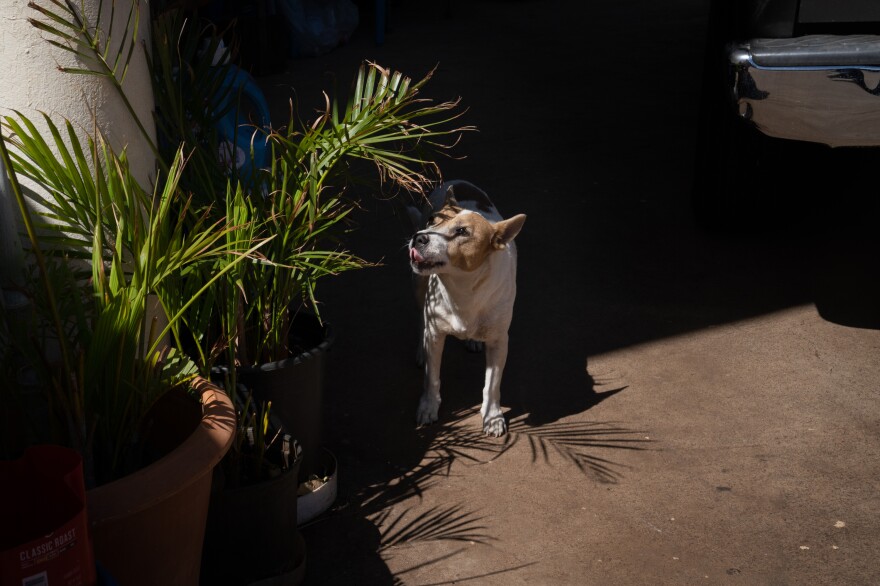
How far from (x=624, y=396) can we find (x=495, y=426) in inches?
23.7

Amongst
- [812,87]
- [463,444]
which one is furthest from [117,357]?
[812,87]

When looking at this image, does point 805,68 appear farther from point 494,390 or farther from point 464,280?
point 494,390

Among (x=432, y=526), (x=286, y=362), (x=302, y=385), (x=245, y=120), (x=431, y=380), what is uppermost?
(x=245, y=120)

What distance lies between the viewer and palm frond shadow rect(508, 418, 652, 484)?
11.8 feet

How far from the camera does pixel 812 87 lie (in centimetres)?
352

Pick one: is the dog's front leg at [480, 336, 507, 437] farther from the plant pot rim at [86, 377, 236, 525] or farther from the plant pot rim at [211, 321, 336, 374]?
the plant pot rim at [86, 377, 236, 525]

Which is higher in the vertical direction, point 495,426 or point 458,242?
point 458,242

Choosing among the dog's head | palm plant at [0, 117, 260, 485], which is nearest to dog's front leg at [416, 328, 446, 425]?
the dog's head

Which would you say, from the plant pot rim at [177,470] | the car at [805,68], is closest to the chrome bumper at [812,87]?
the car at [805,68]

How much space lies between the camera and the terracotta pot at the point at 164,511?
2.19 meters

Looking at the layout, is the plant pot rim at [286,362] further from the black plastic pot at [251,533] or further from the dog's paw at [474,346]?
the dog's paw at [474,346]

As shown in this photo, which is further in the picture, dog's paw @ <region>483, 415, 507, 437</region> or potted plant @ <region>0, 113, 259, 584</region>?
dog's paw @ <region>483, 415, 507, 437</region>

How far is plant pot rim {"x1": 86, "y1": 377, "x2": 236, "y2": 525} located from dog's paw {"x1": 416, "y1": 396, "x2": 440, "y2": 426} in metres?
1.37

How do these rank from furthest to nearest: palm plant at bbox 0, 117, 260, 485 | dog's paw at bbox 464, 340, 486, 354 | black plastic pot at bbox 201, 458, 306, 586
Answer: dog's paw at bbox 464, 340, 486, 354 < black plastic pot at bbox 201, 458, 306, 586 < palm plant at bbox 0, 117, 260, 485
